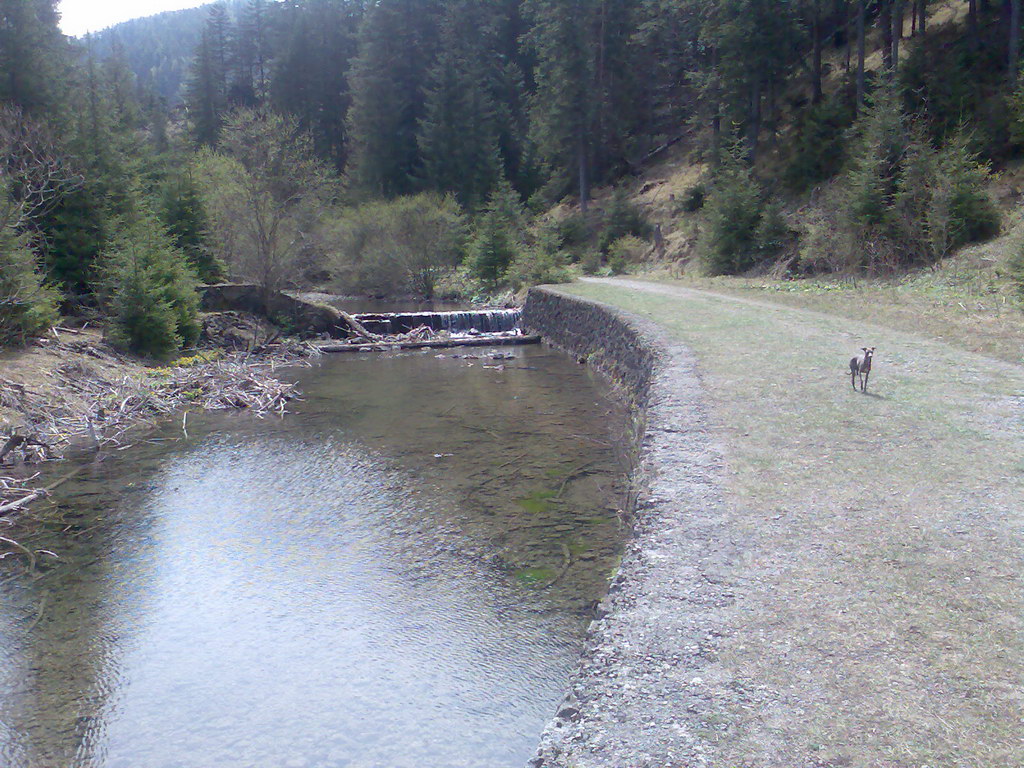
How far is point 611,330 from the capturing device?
1792 centimetres

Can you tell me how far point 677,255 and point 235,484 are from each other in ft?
90.4

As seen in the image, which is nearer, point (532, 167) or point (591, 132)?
point (591, 132)

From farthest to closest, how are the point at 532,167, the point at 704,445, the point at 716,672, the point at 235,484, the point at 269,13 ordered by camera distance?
the point at 269,13, the point at 532,167, the point at 235,484, the point at 704,445, the point at 716,672

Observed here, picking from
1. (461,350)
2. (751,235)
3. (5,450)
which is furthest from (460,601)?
(751,235)

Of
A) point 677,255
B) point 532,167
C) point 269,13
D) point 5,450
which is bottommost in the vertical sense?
point 5,450

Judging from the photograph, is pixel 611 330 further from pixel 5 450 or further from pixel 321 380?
pixel 5 450

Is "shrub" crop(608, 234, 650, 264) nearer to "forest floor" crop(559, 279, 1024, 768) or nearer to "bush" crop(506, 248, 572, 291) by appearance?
"bush" crop(506, 248, 572, 291)

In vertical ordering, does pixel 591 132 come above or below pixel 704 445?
above

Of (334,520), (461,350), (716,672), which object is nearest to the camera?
(716,672)

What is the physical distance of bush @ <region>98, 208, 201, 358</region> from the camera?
18.6 meters

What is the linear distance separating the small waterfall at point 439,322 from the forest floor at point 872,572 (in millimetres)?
18243

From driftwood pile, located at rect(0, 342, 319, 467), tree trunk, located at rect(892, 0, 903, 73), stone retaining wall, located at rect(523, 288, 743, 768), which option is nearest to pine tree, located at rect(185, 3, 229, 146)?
tree trunk, located at rect(892, 0, 903, 73)

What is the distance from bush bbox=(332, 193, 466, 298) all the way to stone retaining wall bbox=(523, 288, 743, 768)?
29962 mm

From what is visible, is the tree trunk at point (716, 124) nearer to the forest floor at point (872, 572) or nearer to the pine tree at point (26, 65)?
the pine tree at point (26, 65)
